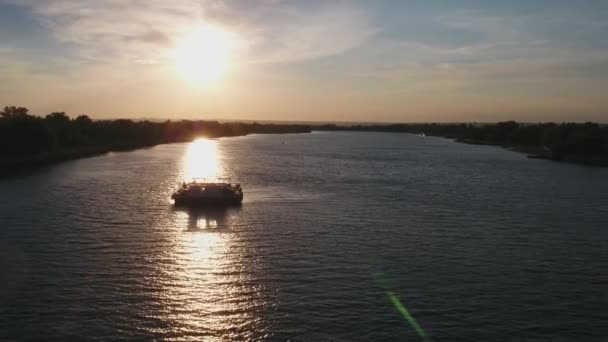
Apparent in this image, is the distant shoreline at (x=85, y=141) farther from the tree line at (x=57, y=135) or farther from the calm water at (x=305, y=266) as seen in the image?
the calm water at (x=305, y=266)

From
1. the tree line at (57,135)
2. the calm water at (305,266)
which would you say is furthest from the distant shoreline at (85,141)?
the calm water at (305,266)

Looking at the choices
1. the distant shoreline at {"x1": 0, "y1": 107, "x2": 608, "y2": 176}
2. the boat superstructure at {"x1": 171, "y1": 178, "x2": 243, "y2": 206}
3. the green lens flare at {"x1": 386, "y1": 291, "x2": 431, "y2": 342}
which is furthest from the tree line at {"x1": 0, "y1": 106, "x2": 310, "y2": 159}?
the green lens flare at {"x1": 386, "y1": 291, "x2": 431, "y2": 342}

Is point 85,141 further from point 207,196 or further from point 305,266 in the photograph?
point 305,266

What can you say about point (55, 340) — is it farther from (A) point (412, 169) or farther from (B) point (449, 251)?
(A) point (412, 169)

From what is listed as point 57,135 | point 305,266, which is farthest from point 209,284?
point 57,135

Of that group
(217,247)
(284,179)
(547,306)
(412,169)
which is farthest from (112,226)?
(412,169)

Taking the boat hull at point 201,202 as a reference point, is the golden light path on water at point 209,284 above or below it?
below
